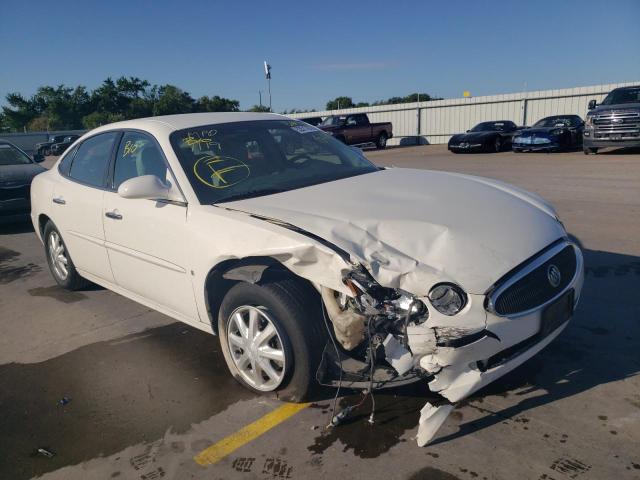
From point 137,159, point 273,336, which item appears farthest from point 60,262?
point 273,336

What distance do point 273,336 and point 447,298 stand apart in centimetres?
104

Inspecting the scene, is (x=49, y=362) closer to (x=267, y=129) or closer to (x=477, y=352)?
(x=267, y=129)

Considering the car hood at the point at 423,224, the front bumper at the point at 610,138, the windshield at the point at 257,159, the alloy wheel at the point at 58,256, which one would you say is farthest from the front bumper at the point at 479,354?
the front bumper at the point at 610,138

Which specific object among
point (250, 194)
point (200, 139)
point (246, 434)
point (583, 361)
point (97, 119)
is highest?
point (97, 119)

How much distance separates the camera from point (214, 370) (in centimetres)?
348

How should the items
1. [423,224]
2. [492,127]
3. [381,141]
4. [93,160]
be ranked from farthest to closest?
[381,141] → [492,127] → [93,160] → [423,224]

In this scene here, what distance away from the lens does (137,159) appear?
3955 millimetres

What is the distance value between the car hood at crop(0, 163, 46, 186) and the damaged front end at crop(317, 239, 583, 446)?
7.79 m

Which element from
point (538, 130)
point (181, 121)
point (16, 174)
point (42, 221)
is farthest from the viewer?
point (538, 130)

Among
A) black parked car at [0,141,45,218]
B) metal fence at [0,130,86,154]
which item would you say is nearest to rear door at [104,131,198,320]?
black parked car at [0,141,45,218]

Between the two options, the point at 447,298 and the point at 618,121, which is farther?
the point at 618,121

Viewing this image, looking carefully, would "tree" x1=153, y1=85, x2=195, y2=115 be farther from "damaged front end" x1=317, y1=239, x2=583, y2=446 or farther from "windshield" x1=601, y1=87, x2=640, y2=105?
"damaged front end" x1=317, y1=239, x2=583, y2=446

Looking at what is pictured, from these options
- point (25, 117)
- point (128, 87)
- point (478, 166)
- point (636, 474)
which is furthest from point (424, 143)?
point (25, 117)

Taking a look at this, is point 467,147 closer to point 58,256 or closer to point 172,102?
point 58,256
